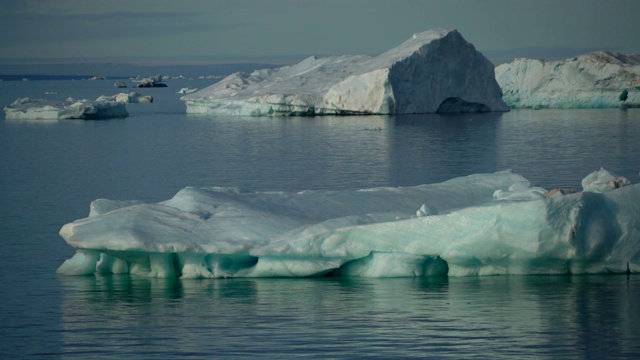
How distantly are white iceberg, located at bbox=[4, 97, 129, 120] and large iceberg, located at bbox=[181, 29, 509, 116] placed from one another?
16.9ft

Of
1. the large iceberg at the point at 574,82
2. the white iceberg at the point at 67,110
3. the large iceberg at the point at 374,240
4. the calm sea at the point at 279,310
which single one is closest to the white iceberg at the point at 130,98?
the white iceberg at the point at 67,110

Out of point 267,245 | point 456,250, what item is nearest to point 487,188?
point 456,250

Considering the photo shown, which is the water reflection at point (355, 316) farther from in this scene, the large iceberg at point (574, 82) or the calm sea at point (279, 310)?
the large iceberg at point (574, 82)

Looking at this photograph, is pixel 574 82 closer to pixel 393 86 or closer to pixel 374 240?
pixel 393 86

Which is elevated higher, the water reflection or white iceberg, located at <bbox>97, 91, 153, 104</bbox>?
white iceberg, located at <bbox>97, 91, 153, 104</bbox>

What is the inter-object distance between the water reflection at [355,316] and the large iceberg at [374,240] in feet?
0.56

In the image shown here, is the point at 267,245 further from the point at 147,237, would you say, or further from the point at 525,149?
the point at 525,149

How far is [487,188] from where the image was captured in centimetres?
1270

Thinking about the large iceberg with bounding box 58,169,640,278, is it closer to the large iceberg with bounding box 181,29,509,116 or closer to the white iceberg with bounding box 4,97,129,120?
the large iceberg with bounding box 181,29,509,116

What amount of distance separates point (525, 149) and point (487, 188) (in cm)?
1594

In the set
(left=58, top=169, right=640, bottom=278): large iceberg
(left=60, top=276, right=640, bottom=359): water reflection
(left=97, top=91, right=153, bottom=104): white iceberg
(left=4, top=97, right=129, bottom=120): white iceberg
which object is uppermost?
(left=97, top=91, right=153, bottom=104): white iceberg

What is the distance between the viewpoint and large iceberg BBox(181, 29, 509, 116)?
3984cm

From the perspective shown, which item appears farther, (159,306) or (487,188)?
(487,188)

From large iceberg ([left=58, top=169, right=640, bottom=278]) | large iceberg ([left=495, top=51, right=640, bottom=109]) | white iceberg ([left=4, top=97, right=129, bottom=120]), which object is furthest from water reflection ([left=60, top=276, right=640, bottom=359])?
white iceberg ([left=4, top=97, right=129, bottom=120])
